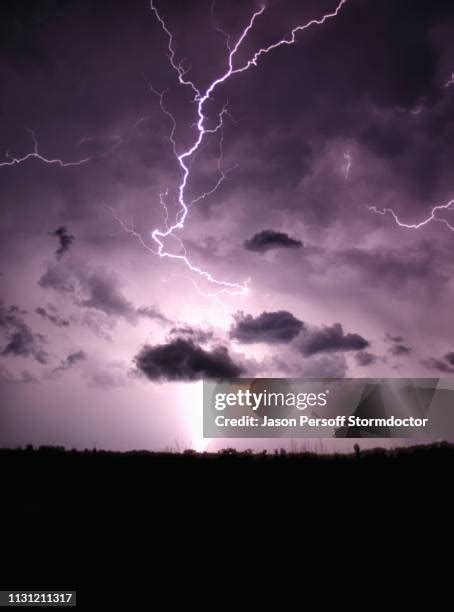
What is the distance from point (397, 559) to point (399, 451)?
8.93ft

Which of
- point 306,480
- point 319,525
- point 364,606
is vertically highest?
point 306,480

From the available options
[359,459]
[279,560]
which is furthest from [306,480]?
[279,560]

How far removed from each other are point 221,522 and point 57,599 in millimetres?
2025

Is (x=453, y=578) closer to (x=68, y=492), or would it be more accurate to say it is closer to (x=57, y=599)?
(x=57, y=599)

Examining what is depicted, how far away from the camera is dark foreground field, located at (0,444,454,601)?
156 inches

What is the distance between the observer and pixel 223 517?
5031 millimetres

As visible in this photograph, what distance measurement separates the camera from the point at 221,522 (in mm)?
4938

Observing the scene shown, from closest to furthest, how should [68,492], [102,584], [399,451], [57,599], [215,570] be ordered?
[57,599] < [102,584] < [215,570] < [68,492] < [399,451]

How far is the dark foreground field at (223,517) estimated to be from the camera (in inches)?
156

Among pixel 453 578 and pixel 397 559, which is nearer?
pixel 453 578

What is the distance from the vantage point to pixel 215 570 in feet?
12.6

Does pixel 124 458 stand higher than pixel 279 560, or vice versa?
pixel 124 458

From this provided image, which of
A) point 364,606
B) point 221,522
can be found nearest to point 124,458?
point 221,522

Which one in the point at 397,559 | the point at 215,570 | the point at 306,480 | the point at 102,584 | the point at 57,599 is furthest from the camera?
the point at 306,480
